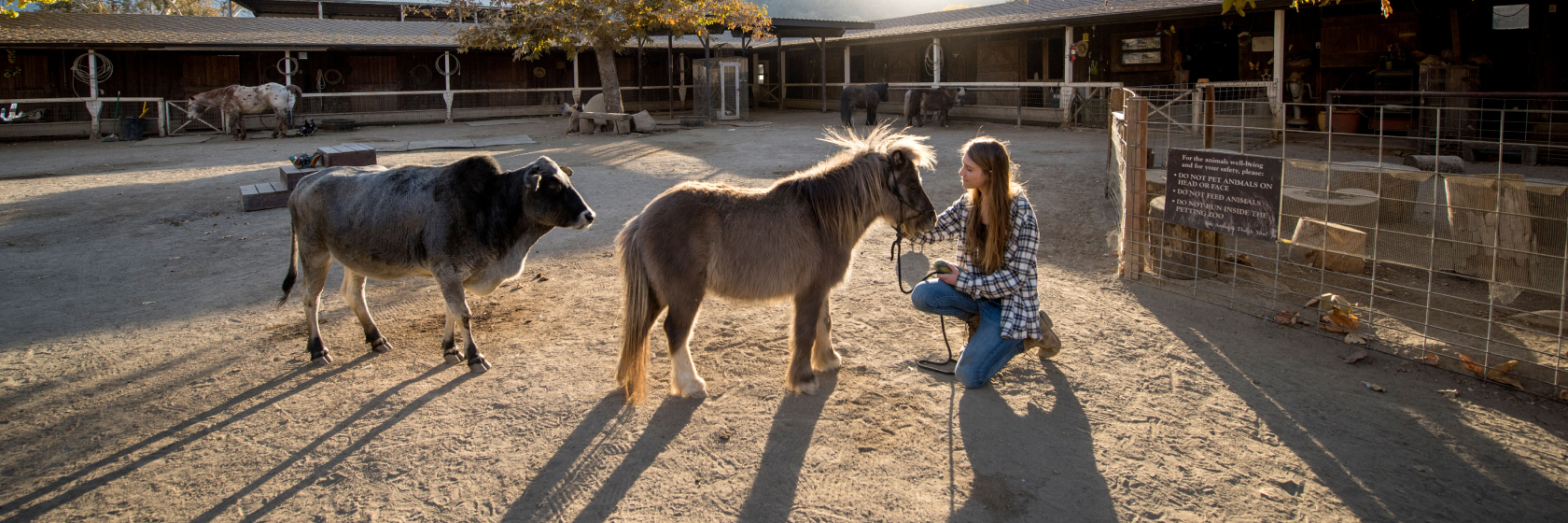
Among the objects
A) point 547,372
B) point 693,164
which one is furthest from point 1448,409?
point 693,164

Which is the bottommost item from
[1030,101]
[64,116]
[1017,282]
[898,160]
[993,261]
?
[1017,282]

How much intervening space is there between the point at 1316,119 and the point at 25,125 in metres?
30.7

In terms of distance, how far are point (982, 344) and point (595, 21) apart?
17.5 metres

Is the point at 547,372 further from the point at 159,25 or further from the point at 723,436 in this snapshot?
the point at 159,25

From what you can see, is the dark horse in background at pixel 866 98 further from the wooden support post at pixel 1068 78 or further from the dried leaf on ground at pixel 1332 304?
the dried leaf on ground at pixel 1332 304

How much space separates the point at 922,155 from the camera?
4.12m

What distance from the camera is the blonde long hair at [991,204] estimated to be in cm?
404

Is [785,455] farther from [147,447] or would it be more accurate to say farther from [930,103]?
[930,103]

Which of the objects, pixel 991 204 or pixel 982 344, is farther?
pixel 982 344

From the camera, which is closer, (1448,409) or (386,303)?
(1448,409)

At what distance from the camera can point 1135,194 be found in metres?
6.42

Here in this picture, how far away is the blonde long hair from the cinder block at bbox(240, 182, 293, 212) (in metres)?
8.91

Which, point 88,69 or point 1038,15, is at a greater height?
point 1038,15

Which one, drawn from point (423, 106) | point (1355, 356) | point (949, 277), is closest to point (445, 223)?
point (949, 277)
